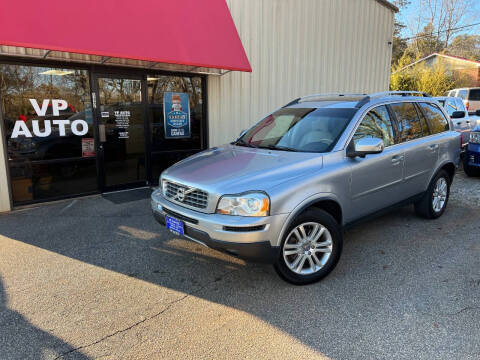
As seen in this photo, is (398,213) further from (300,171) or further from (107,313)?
(107,313)

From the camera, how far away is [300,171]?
344cm

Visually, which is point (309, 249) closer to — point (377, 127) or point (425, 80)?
point (377, 127)

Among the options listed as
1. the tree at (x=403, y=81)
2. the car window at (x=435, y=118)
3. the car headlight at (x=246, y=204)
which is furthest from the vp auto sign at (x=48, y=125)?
the tree at (x=403, y=81)

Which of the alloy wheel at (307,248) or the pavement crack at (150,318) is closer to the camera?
the pavement crack at (150,318)

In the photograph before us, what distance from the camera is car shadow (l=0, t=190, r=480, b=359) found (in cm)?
290

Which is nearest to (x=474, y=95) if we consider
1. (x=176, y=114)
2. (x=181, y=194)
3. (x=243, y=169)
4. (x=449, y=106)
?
(x=449, y=106)

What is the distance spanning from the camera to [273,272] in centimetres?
382

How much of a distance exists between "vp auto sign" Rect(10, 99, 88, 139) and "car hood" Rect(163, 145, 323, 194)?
3.36 metres

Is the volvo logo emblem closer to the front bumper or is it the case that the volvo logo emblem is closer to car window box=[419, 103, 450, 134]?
the front bumper

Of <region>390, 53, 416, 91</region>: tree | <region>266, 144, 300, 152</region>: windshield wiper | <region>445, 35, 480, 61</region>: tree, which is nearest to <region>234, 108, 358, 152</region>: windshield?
<region>266, 144, 300, 152</region>: windshield wiper

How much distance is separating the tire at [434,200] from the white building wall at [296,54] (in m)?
4.74

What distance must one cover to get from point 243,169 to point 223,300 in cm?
125

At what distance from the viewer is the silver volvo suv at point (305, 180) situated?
10.3 feet

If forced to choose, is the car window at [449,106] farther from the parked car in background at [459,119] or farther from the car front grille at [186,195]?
the car front grille at [186,195]
